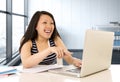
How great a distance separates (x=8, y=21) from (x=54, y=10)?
2.30 m

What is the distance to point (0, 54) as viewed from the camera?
3572 millimetres

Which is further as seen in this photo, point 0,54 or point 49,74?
point 0,54

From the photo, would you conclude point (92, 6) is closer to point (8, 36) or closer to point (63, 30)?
point (63, 30)

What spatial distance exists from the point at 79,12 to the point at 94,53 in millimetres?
4787

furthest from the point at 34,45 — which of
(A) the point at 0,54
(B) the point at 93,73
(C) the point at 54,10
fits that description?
(C) the point at 54,10

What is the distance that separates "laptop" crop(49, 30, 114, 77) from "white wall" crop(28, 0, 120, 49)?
4.57m

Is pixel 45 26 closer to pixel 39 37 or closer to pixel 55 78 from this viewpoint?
pixel 39 37

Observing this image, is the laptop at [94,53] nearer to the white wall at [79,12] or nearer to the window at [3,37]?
the window at [3,37]

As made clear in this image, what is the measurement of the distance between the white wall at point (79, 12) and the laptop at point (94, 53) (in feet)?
15.0

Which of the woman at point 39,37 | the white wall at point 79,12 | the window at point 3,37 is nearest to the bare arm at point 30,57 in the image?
the woman at point 39,37

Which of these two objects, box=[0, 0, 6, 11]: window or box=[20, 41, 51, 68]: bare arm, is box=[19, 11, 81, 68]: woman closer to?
box=[20, 41, 51, 68]: bare arm

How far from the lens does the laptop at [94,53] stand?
1103 millimetres

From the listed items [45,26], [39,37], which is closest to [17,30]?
[39,37]

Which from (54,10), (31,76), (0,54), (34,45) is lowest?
(0,54)
